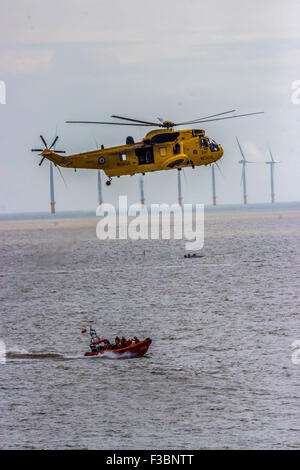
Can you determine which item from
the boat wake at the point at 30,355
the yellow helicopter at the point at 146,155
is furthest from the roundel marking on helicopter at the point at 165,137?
the boat wake at the point at 30,355

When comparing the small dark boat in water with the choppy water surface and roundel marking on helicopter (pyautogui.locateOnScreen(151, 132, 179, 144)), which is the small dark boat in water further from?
roundel marking on helicopter (pyautogui.locateOnScreen(151, 132, 179, 144))

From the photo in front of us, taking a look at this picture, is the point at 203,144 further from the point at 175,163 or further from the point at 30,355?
the point at 30,355

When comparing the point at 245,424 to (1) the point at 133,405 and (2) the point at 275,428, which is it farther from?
(1) the point at 133,405

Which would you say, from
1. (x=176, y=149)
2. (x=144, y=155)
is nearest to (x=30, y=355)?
(x=144, y=155)

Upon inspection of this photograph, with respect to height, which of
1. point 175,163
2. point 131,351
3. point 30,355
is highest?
point 175,163

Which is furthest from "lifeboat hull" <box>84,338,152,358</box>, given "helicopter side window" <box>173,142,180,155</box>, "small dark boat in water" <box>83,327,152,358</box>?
"helicopter side window" <box>173,142,180,155</box>

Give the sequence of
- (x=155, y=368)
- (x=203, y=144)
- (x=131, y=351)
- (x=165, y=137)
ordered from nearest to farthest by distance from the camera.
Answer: (x=165, y=137) < (x=155, y=368) < (x=203, y=144) < (x=131, y=351)

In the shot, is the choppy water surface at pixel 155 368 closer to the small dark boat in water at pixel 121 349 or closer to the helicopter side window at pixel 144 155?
the small dark boat in water at pixel 121 349
